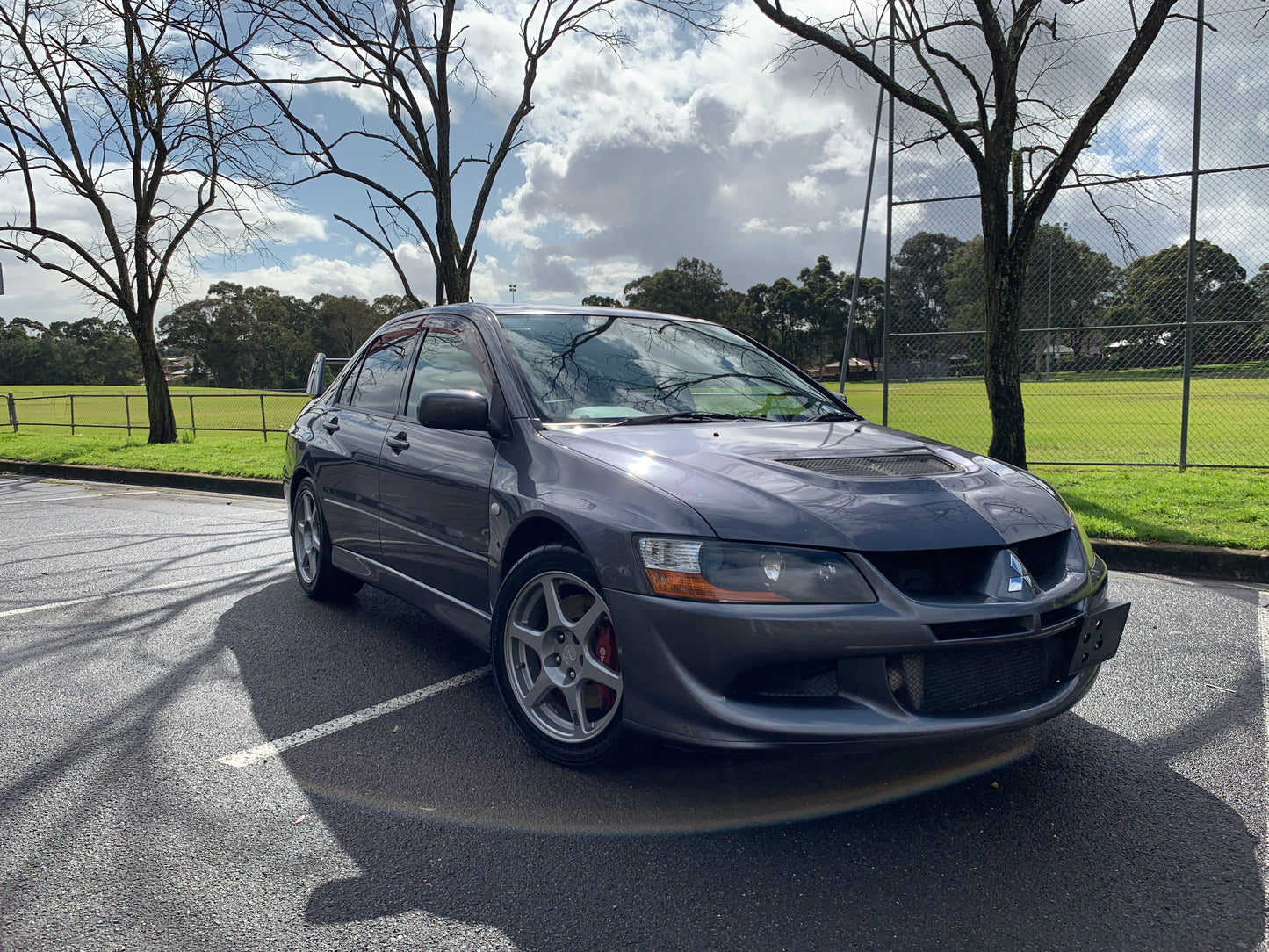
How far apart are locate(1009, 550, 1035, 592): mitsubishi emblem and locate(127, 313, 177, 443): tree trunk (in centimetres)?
1752

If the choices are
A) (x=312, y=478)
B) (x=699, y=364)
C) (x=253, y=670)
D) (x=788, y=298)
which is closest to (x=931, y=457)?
(x=699, y=364)

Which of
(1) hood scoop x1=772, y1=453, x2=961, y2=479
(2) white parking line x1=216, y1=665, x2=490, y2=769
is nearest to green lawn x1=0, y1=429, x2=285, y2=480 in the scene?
(2) white parking line x1=216, y1=665, x2=490, y2=769

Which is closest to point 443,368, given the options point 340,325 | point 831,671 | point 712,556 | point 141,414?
point 712,556

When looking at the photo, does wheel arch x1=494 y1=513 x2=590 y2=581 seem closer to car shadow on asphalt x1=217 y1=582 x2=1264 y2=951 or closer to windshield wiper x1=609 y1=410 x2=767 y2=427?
windshield wiper x1=609 y1=410 x2=767 y2=427

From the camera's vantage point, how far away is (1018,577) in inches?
101

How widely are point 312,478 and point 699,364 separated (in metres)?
2.44

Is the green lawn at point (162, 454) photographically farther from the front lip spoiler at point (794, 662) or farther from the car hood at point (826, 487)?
the front lip spoiler at point (794, 662)

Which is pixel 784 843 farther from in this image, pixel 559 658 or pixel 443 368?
pixel 443 368

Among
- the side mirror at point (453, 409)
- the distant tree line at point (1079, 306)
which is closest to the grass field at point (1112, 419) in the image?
the distant tree line at point (1079, 306)

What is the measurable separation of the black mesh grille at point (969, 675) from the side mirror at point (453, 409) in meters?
1.68

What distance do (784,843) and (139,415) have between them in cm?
4391

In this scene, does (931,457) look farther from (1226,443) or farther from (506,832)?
(1226,443)

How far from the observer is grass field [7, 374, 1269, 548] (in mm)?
7074

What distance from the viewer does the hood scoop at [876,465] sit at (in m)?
2.86
